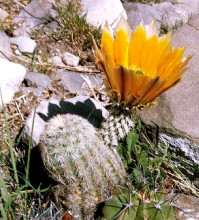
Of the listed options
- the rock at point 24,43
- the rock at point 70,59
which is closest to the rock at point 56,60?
the rock at point 70,59

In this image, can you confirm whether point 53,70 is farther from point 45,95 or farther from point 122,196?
point 122,196

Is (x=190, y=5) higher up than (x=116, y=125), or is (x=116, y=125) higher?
(x=190, y=5)

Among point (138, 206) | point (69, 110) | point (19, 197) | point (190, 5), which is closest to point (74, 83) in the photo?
point (69, 110)

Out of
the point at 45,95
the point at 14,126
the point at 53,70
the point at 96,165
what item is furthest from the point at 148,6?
the point at 96,165

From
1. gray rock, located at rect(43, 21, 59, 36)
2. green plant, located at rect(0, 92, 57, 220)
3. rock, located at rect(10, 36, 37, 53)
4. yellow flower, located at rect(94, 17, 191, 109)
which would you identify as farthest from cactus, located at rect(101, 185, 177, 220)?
gray rock, located at rect(43, 21, 59, 36)

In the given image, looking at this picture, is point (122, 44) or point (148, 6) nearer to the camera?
point (122, 44)

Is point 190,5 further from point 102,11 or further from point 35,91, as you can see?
point 35,91
